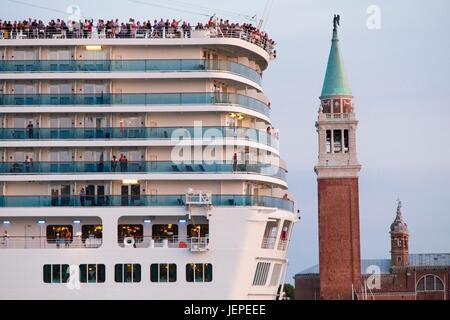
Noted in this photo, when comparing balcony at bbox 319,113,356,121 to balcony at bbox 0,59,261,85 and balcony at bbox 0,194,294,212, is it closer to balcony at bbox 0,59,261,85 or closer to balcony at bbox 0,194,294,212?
balcony at bbox 0,59,261,85

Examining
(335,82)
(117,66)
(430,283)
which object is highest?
(335,82)

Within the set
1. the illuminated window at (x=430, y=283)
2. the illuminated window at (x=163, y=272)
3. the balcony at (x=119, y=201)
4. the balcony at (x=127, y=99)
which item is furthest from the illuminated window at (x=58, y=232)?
the illuminated window at (x=430, y=283)

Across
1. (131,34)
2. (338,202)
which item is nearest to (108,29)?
(131,34)

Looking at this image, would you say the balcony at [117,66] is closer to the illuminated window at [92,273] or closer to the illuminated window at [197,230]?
the illuminated window at [197,230]

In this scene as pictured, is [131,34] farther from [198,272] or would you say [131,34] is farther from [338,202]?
[338,202]

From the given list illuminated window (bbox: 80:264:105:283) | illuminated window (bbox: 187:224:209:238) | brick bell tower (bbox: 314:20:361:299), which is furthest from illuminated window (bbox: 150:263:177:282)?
brick bell tower (bbox: 314:20:361:299)
